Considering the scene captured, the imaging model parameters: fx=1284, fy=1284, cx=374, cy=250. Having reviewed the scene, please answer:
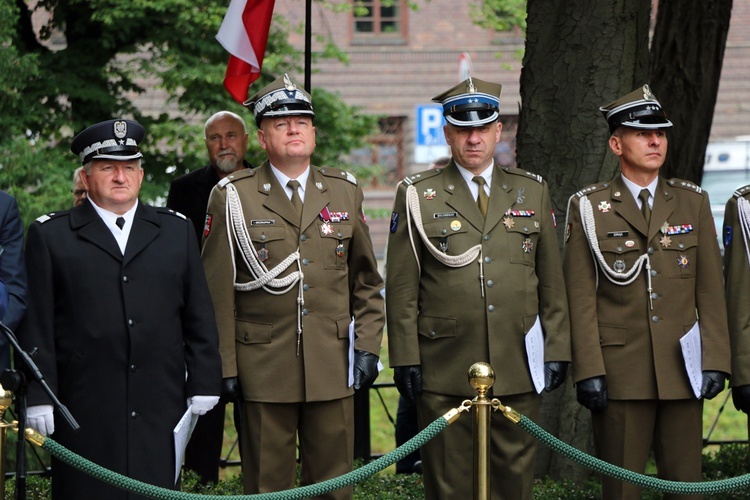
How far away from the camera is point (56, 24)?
37.4 ft

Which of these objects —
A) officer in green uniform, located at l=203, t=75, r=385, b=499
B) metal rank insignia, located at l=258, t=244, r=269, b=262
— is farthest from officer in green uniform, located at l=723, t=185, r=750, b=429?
metal rank insignia, located at l=258, t=244, r=269, b=262

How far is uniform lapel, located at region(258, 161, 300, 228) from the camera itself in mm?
5836

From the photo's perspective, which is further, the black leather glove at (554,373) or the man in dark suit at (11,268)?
the black leather glove at (554,373)

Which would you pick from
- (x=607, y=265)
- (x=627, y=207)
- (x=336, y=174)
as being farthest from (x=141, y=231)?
(x=627, y=207)

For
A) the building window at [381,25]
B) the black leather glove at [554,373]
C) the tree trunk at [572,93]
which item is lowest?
the black leather glove at [554,373]

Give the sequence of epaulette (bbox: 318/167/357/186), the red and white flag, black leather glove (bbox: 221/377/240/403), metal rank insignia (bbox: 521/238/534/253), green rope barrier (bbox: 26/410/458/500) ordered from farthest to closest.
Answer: the red and white flag
epaulette (bbox: 318/167/357/186)
metal rank insignia (bbox: 521/238/534/253)
black leather glove (bbox: 221/377/240/403)
green rope barrier (bbox: 26/410/458/500)

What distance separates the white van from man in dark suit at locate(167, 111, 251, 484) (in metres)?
11.5

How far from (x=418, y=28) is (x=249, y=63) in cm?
1937

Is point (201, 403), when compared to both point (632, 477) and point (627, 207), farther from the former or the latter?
point (627, 207)

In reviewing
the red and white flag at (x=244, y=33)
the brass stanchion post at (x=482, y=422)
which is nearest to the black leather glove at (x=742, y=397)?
the brass stanchion post at (x=482, y=422)

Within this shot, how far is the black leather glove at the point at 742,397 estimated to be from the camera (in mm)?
5887

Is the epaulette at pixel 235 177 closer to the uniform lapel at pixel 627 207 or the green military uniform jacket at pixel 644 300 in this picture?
the green military uniform jacket at pixel 644 300

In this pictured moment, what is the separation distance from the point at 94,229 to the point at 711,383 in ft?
9.29

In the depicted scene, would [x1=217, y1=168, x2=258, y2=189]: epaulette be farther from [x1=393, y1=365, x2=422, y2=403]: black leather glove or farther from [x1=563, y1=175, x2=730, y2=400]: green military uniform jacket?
[x1=563, y1=175, x2=730, y2=400]: green military uniform jacket
